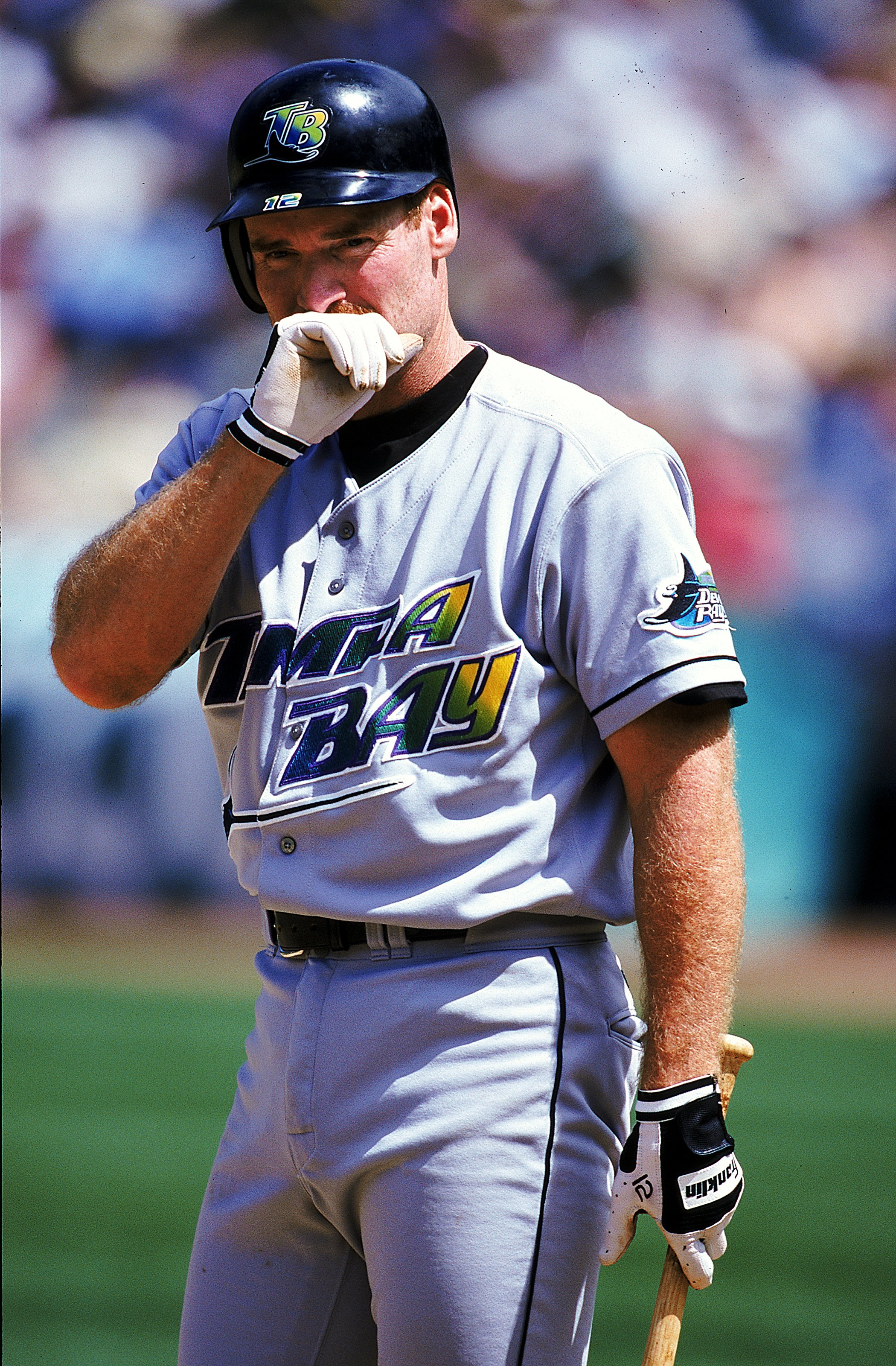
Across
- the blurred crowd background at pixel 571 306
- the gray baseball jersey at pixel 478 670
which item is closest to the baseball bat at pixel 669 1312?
the gray baseball jersey at pixel 478 670

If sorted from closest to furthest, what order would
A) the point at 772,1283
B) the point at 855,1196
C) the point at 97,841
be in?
the point at 772,1283
the point at 855,1196
the point at 97,841

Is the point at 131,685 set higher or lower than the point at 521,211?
higher

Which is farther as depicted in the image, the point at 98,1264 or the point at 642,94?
the point at 642,94

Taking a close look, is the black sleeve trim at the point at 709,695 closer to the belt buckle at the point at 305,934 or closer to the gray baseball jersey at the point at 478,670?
the gray baseball jersey at the point at 478,670

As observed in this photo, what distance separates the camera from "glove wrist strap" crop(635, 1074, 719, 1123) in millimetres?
1551

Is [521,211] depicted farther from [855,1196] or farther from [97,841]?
[855,1196]

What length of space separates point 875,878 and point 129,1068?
3.58 meters

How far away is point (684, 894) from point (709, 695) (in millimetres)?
213

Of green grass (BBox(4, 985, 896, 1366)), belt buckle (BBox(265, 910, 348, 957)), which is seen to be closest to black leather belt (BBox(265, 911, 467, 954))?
belt buckle (BBox(265, 910, 348, 957))

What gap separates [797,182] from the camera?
25.2 feet

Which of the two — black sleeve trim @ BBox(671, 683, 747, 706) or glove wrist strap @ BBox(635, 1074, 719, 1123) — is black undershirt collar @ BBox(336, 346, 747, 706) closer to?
black sleeve trim @ BBox(671, 683, 747, 706)

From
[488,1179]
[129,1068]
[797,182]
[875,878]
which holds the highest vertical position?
[488,1179]

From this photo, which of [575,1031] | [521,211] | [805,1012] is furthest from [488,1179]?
[521,211]

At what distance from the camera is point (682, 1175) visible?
1536 mm
